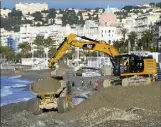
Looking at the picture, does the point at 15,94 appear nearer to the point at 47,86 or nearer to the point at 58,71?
the point at 58,71

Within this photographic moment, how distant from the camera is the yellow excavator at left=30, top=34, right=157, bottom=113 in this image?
22656mm

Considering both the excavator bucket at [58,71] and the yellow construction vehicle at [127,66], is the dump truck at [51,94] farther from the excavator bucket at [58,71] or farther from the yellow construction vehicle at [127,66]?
the yellow construction vehicle at [127,66]

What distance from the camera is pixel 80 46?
28.4m

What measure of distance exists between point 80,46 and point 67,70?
144 cm

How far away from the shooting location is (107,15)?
432 feet

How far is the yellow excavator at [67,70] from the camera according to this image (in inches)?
892

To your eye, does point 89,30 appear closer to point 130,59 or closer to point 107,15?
point 107,15

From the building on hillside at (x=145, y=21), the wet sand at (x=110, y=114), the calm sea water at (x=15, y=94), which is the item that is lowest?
the calm sea water at (x=15, y=94)

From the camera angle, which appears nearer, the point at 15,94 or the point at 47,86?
the point at 47,86

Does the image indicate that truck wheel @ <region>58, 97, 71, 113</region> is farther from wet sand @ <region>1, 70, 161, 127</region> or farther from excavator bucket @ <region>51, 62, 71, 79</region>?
excavator bucket @ <region>51, 62, 71, 79</region>

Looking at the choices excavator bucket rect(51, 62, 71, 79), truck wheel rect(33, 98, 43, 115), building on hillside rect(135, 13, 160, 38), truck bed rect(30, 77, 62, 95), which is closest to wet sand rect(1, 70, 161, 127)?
truck wheel rect(33, 98, 43, 115)

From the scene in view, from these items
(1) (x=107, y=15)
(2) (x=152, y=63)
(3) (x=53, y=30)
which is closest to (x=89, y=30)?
(1) (x=107, y=15)

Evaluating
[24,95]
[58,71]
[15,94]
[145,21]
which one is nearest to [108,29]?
[145,21]

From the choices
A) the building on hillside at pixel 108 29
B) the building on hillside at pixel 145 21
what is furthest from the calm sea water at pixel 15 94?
the building on hillside at pixel 145 21
